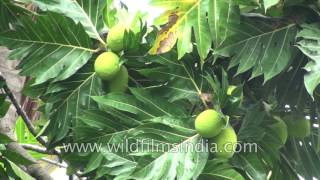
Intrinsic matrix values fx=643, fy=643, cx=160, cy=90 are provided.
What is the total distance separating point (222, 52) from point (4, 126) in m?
0.75

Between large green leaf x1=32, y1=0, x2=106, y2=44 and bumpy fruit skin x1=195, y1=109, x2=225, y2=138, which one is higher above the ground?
large green leaf x1=32, y1=0, x2=106, y2=44

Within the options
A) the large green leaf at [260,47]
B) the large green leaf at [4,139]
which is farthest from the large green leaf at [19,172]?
the large green leaf at [260,47]

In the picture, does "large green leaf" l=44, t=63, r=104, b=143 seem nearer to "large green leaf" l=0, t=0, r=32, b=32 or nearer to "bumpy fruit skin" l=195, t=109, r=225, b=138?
"large green leaf" l=0, t=0, r=32, b=32

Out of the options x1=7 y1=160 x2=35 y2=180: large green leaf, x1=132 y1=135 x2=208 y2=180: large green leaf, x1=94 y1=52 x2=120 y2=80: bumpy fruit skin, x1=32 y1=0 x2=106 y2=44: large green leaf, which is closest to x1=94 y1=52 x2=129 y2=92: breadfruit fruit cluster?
x1=94 y1=52 x2=120 y2=80: bumpy fruit skin

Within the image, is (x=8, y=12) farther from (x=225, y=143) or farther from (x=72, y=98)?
(x=225, y=143)

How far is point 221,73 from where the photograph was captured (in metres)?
1.83

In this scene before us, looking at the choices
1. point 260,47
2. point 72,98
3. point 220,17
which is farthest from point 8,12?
point 260,47

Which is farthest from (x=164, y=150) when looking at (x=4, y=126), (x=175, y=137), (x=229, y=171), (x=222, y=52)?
(x=4, y=126)

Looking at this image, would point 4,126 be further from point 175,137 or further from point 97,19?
point 175,137

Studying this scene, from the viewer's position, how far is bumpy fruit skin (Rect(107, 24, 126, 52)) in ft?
5.87

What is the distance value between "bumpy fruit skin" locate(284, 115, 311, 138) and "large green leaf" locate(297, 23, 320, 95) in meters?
0.29

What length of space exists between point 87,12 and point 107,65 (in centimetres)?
23

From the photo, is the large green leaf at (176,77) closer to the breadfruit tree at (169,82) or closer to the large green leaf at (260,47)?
the breadfruit tree at (169,82)

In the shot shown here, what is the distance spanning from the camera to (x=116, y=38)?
1.80m
